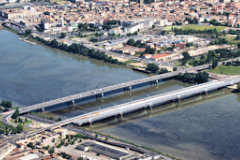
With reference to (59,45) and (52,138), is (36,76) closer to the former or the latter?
(59,45)

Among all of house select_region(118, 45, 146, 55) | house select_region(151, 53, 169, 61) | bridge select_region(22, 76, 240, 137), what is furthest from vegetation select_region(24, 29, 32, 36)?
bridge select_region(22, 76, 240, 137)

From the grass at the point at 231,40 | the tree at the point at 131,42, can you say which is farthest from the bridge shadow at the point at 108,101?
the grass at the point at 231,40

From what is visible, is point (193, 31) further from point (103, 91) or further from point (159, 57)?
point (103, 91)

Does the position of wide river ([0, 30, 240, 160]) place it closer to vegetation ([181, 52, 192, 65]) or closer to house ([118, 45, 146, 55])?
house ([118, 45, 146, 55])

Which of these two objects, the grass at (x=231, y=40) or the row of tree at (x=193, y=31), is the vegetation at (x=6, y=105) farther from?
the row of tree at (x=193, y=31)

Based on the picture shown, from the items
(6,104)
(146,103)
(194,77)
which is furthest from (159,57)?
(6,104)

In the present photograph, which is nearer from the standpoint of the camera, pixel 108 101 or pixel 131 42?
pixel 108 101
